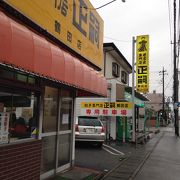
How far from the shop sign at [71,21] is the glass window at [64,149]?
259 centimetres

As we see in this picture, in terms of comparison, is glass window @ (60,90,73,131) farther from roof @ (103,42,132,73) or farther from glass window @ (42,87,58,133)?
roof @ (103,42,132,73)

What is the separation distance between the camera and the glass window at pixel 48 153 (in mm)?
7887

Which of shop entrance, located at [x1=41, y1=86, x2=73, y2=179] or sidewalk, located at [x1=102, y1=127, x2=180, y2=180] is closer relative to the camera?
shop entrance, located at [x1=41, y1=86, x2=73, y2=179]

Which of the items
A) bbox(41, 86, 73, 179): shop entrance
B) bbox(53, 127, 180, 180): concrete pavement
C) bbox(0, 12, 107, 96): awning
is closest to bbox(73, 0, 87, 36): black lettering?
bbox(0, 12, 107, 96): awning

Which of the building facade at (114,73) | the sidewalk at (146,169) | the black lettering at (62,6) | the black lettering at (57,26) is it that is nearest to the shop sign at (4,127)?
the black lettering at (57,26)

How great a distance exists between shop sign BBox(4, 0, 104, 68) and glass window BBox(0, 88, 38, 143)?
1.57 meters

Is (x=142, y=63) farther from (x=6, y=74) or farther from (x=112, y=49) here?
(x=6, y=74)

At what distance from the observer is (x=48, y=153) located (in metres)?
8.20

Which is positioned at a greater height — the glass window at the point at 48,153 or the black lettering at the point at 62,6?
the black lettering at the point at 62,6

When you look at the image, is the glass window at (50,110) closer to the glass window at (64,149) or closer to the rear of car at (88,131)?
the glass window at (64,149)

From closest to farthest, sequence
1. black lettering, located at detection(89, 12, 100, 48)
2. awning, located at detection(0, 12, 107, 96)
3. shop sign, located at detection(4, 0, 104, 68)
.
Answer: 1. awning, located at detection(0, 12, 107, 96)
2. shop sign, located at detection(4, 0, 104, 68)
3. black lettering, located at detection(89, 12, 100, 48)

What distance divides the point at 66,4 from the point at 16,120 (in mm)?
3308

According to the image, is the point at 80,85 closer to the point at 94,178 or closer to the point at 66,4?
the point at 66,4

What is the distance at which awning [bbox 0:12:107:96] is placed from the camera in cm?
453
